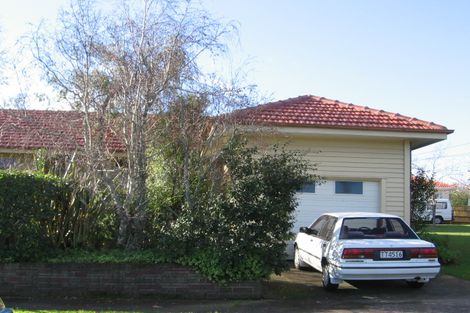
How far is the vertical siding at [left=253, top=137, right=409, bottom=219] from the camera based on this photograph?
1348cm

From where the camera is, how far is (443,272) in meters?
11.9

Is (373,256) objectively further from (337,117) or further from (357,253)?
(337,117)

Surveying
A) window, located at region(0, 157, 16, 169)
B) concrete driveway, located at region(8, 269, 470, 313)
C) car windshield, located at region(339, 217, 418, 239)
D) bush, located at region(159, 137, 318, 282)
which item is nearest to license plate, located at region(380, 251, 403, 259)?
car windshield, located at region(339, 217, 418, 239)

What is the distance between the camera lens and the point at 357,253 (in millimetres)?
8859

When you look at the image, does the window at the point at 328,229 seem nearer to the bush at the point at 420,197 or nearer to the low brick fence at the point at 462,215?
the bush at the point at 420,197

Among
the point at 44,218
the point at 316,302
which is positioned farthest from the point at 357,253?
the point at 44,218

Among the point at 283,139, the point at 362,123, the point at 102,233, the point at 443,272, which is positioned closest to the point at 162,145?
the point at 102,233

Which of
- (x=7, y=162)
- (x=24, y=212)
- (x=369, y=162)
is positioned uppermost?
(x=369, y=162)

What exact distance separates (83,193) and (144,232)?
1283 millimetres

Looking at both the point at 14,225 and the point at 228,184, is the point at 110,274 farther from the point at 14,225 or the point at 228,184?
the point at 228,184

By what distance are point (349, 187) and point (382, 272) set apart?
4976mm

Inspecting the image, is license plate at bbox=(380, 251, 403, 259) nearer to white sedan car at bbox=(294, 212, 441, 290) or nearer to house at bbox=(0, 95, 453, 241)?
white sedan car at bbox=(294, 212, 441, 290)

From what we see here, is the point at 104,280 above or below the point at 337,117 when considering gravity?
below

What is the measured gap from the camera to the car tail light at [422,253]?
8953mm
